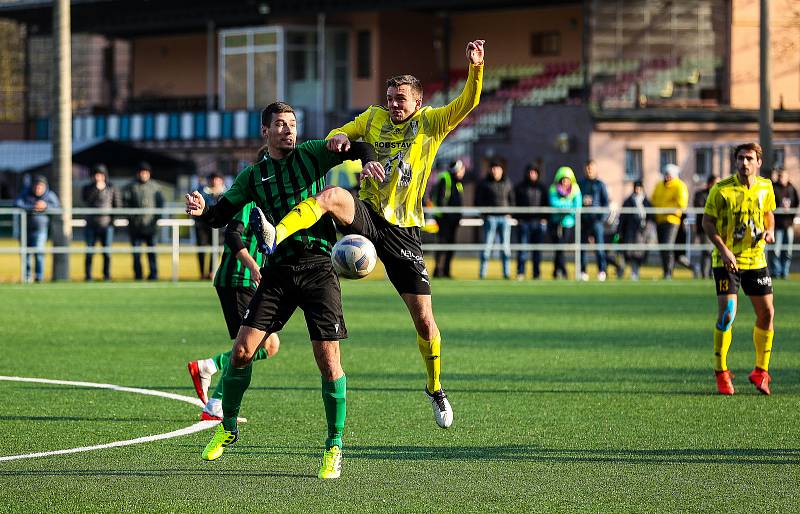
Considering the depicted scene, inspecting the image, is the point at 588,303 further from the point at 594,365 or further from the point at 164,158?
the point at 164,158

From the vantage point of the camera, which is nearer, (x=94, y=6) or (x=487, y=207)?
(x=487, y=207)

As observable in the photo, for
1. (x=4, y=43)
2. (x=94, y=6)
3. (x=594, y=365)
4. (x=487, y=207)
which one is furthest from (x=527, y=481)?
(x=4, y=43)

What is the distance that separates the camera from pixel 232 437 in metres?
7.85

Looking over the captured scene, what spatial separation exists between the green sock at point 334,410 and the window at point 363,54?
41757mm

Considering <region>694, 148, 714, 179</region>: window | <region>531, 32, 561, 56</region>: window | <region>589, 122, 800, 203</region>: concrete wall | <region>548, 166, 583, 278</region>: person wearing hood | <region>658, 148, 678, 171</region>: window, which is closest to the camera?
<region>548, 166, 583, 278</region>: person wearing hood

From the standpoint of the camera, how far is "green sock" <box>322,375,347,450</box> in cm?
753

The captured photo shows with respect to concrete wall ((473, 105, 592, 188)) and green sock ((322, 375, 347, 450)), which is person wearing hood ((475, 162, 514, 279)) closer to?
concrete wall ((473, 105, 592, 188))

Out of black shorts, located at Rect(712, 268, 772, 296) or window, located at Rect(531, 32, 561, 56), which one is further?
window, located at Rect(531, 32, 561, 56)

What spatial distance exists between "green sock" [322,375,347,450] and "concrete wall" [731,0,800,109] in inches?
1308

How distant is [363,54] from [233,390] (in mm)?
42109

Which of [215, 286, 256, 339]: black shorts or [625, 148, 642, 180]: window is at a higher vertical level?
[625, 148, 642, 180]: window

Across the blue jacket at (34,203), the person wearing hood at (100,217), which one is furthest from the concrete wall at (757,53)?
the blue jacket at (34,203)

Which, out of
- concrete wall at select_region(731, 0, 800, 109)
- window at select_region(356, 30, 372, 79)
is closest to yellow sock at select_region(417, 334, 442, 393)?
concrete wall at select_region(731, 0, 800, 109)

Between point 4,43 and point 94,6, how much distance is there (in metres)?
16.6
